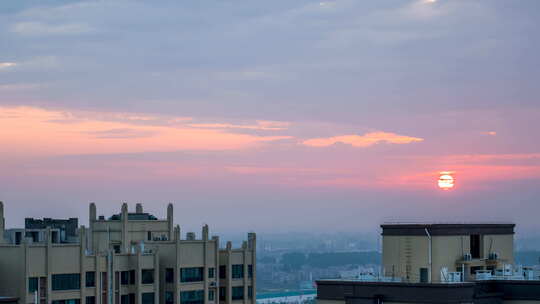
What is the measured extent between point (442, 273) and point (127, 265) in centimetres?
3487

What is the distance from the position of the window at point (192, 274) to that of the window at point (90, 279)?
11.0 metres

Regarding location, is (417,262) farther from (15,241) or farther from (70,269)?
(15,241)

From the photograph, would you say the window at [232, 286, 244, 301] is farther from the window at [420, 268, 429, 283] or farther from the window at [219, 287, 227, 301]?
the window at [420, 268, 429, 283]

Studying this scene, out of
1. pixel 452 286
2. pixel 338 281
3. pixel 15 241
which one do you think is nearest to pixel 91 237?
pixel 15 241

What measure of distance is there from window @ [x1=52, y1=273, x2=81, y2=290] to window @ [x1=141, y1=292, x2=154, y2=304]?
302 inches

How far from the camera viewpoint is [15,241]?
107m

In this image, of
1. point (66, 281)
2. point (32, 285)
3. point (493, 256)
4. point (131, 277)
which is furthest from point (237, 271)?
point (493, 256)

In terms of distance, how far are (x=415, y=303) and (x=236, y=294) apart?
41.0 meters

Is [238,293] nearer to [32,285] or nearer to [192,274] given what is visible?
[192,274]

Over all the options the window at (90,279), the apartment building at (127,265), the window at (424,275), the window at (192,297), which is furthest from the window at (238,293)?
the window at (424,275)

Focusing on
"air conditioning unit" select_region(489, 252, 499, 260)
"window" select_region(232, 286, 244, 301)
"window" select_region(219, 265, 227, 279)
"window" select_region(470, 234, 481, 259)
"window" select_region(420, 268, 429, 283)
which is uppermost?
"window" select_region(470, 234, 481, 259)

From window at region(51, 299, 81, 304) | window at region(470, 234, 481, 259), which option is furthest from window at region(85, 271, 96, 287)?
window at region(470, 234, 481, 259)

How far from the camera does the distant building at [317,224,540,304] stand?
7919 centimetres

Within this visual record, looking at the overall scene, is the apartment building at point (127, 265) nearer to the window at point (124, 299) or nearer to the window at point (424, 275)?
the window at point (124, 299)
